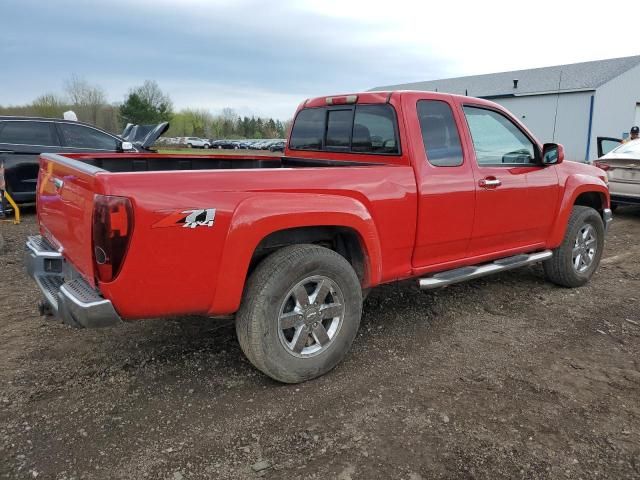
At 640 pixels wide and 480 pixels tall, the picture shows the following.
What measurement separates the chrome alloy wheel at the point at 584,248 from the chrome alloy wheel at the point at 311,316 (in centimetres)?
318

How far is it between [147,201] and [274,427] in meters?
1.40

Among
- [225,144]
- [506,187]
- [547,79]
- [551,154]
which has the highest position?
[547,79]

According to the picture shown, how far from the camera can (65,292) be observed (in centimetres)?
265

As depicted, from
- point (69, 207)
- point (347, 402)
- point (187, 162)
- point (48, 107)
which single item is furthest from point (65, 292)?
point (48, 107)

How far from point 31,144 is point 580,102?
2805 cm

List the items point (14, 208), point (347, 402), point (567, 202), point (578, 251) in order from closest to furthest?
point (347, 402) → point (567, 202) → point (578, 251) → point (14, 208)

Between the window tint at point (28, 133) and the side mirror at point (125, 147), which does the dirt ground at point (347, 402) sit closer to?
the side mirror at point (125, 147)

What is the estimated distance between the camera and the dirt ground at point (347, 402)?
2451 millimetres

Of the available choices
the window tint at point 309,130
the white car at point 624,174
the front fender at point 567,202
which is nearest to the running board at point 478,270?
the front fender at point 567,202

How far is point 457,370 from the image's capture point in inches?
134

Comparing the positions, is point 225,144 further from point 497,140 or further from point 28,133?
point 497,140

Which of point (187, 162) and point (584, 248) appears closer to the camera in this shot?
point (187, 162)

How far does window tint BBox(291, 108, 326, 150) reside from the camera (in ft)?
14.8

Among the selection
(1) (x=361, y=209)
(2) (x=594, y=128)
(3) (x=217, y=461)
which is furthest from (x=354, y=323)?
(2) (x=594, y=128)
